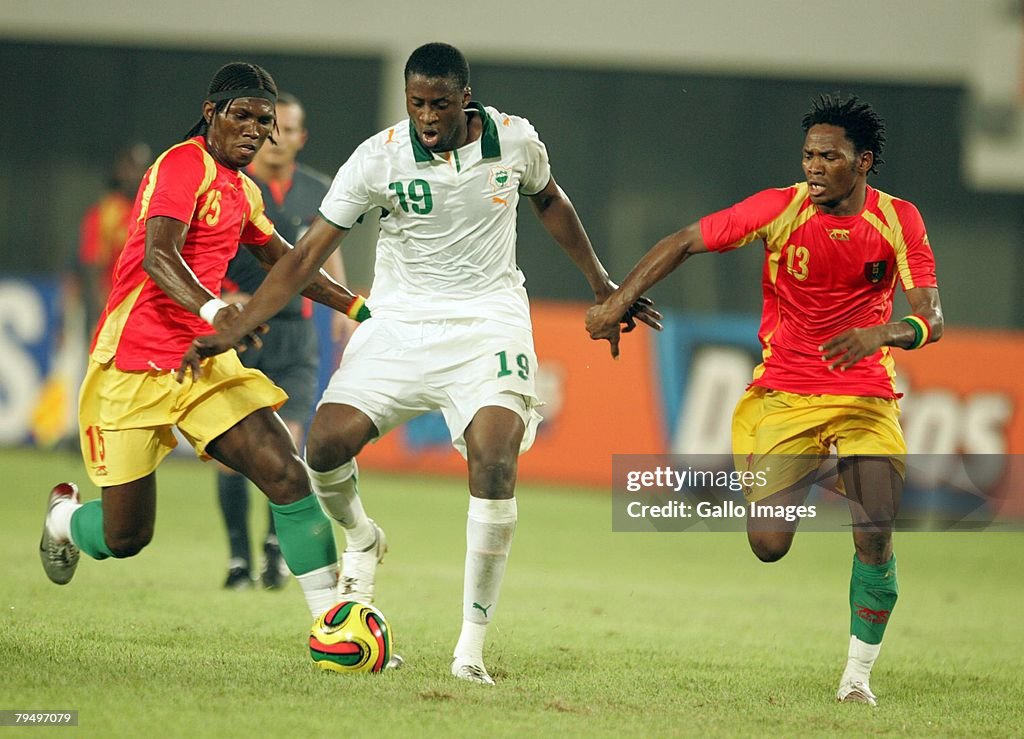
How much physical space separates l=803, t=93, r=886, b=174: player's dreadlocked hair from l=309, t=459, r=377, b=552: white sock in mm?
2302

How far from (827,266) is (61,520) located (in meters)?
3.38

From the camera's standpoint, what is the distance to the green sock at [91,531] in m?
6.08

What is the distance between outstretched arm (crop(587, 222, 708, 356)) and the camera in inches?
228

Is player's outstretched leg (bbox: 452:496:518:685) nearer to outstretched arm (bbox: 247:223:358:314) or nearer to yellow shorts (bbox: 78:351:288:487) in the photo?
yellow shorts (bbox: 78:351:288:487)

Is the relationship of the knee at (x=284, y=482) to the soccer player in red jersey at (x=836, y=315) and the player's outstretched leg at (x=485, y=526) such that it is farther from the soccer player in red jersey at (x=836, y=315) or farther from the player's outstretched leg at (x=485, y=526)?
the soccer player in red jersey at (x=836, y=315)

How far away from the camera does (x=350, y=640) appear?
17.9 ft

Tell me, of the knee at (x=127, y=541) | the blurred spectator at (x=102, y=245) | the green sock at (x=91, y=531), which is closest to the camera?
the knee at (x=127, y=541)

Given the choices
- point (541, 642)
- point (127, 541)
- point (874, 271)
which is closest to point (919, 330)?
point (874, 271)

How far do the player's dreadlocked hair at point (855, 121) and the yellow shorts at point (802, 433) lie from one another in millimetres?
947

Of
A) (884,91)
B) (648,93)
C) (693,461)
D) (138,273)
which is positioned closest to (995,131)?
(884,91)

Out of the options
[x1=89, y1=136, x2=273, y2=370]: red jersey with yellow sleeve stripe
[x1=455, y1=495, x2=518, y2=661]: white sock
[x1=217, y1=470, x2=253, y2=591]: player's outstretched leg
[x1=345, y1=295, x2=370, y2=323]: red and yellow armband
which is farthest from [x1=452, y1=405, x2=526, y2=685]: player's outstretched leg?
[x1=217, y1=470, x2=253, y2=591]: player's outstretched leg

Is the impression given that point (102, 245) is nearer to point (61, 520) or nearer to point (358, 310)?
point (61, 520)

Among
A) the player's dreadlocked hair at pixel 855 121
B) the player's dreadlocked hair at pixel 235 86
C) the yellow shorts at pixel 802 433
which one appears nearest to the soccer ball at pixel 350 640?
the yellow shorts at pixel 802 433

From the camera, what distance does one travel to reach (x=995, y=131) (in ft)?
56.0
